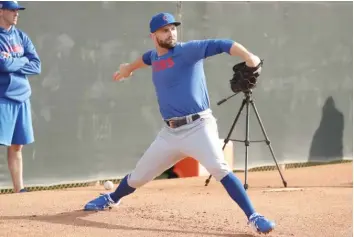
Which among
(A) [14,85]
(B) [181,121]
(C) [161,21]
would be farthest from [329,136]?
(C) [161,21]

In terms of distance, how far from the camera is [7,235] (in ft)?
20.7

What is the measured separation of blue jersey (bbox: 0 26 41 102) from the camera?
8.65m

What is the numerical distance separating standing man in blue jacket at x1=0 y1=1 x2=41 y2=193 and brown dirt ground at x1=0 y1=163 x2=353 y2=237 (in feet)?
1.86

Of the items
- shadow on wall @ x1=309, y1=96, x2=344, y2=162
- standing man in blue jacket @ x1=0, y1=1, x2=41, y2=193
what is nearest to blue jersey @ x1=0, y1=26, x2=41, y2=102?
standing man in blue jacket @ x1=0, y1=1, x2=41, y2=193

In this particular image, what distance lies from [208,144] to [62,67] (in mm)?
3935

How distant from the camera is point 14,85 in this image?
8805 mm

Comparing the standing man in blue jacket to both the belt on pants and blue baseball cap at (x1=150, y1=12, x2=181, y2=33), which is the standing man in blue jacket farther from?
the belt on pants

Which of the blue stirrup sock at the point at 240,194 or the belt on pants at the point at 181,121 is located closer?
the blue stirrup sock at the point at 240,194

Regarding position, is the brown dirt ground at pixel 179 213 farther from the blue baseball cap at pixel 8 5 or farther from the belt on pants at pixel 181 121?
the blue baseball cap at pixel 8 5

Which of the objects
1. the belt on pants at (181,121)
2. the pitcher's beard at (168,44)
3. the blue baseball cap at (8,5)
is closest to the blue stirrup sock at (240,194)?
the belt on pants at (181,121)

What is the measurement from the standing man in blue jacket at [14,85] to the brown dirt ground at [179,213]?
0.57 metres

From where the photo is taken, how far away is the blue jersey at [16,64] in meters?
8.65

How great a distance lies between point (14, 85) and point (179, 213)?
255 centimetres

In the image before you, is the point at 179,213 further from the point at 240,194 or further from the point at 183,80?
the point at 183,80
